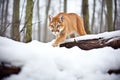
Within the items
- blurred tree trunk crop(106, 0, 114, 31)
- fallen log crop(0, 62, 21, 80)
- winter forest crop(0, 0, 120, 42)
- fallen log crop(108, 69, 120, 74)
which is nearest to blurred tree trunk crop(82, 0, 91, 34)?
winter forest crop(0, 0, 120, 42)

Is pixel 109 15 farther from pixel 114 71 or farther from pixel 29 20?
pixel 29 20

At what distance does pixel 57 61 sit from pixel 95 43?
0.35 m

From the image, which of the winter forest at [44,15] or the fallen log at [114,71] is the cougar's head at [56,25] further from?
the fallen log at [114,71]

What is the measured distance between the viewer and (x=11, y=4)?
1341 millimetres

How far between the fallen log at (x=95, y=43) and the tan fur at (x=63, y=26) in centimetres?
9

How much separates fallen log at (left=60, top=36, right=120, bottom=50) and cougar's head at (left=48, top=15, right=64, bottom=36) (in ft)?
0.44

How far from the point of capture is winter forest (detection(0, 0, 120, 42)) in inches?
51.8

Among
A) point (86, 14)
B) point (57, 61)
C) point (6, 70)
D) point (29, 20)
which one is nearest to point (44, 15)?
point (29, 20)

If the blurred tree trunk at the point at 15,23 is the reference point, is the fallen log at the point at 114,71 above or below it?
below

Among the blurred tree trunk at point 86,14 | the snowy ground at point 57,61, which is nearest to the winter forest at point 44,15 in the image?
the blurred tree trunk at point 86,14

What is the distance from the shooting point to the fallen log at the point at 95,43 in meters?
1.37

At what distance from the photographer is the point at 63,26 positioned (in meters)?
1.55

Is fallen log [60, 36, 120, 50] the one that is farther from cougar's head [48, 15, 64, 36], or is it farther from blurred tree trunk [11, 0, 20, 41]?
blurred tree trunk [11, 0, 20, 41]

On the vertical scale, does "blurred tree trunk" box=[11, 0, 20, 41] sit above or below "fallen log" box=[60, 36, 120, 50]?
above
